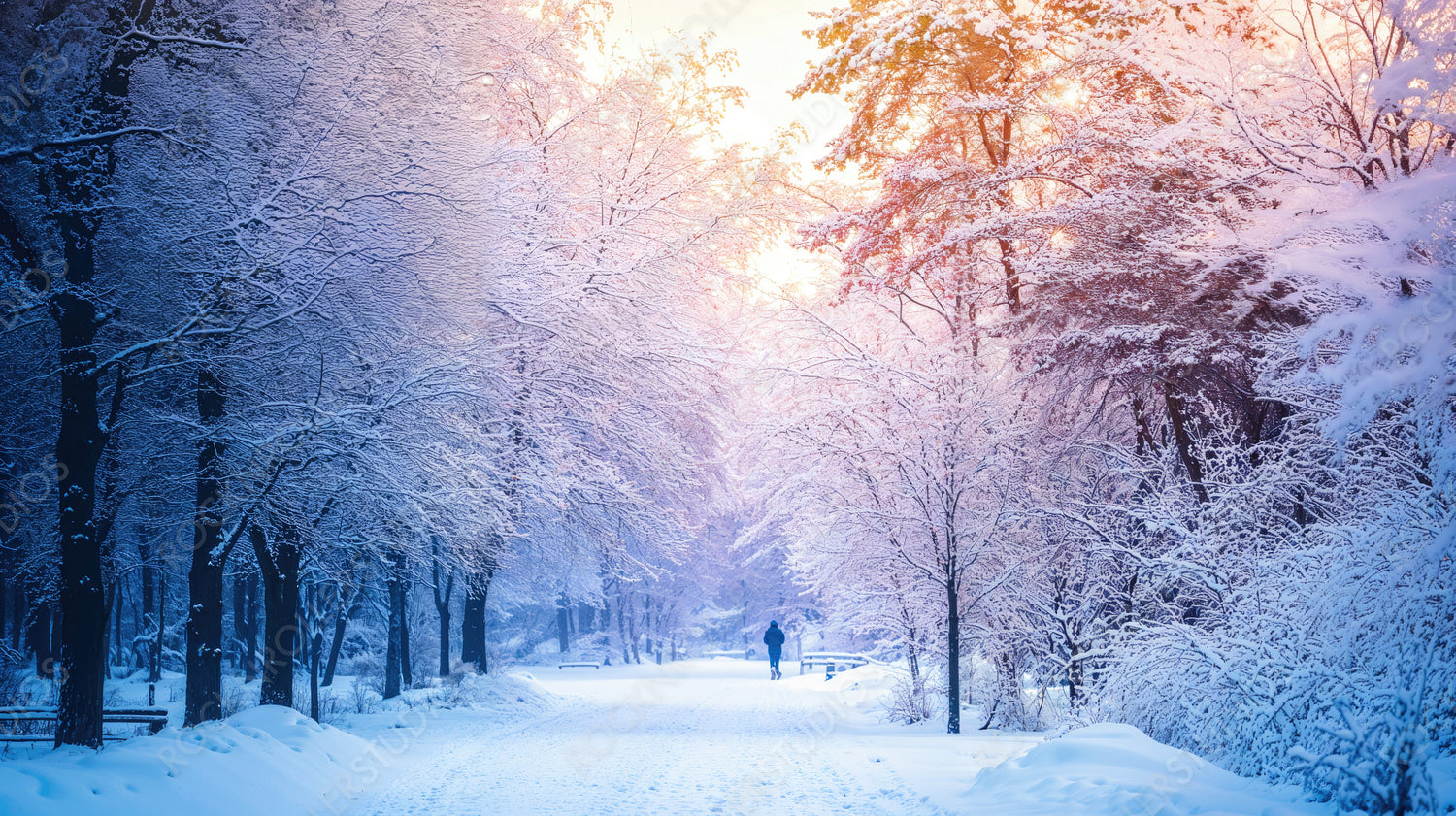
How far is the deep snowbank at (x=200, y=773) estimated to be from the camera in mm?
5246

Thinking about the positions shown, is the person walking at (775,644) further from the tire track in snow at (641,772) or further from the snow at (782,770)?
the tire track in snow at (641,772)

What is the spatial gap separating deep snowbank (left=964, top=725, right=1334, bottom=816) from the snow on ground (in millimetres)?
16

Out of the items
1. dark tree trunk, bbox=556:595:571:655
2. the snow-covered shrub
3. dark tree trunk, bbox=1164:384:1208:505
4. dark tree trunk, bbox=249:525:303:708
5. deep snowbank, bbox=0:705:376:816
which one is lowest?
dark tree trunk, bbox=556:595:571:655

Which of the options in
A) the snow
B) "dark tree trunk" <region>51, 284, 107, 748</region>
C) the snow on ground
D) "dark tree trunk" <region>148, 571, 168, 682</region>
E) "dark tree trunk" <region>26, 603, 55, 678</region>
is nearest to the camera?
the snow on ground

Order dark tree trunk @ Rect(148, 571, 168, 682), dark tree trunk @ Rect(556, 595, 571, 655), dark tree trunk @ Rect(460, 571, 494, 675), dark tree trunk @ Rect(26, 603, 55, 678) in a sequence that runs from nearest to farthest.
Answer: dark tree trunk @ Rect(460, 571, 494, 675) < dark tree trunk @ Rect(26, 603, 55, 678) < dark tree trunk @ Rect(148, 571, 168, 682) < dark tree trunk @ Rect(556, 595, 571, 655)

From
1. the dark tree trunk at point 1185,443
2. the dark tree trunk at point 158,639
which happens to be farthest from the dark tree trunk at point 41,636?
the dark tree trunk at point 1185,443

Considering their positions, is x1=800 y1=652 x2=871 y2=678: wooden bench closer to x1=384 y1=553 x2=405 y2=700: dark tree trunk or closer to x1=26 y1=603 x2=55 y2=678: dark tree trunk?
x1=384 y1=553 x2=405 y2=700: dark tree trunk

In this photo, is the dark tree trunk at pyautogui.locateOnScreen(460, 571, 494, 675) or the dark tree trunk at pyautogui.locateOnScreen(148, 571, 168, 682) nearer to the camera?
the dark tree trunk at pyautogui.locateOnScreen(460, 571, 494, 675)

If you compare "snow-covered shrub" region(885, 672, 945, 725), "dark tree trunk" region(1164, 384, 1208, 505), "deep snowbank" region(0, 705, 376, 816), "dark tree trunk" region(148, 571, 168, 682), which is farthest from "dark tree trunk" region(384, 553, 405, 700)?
"dark tree trunk" region(1164, 384, 1208, 505)

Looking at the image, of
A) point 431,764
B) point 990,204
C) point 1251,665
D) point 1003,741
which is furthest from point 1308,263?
point 431,764

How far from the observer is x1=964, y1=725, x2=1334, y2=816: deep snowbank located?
5.28 meters

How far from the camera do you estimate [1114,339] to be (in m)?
9.99

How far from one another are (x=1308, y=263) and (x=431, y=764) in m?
9.93

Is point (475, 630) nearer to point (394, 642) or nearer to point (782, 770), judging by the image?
point (394, 642)
